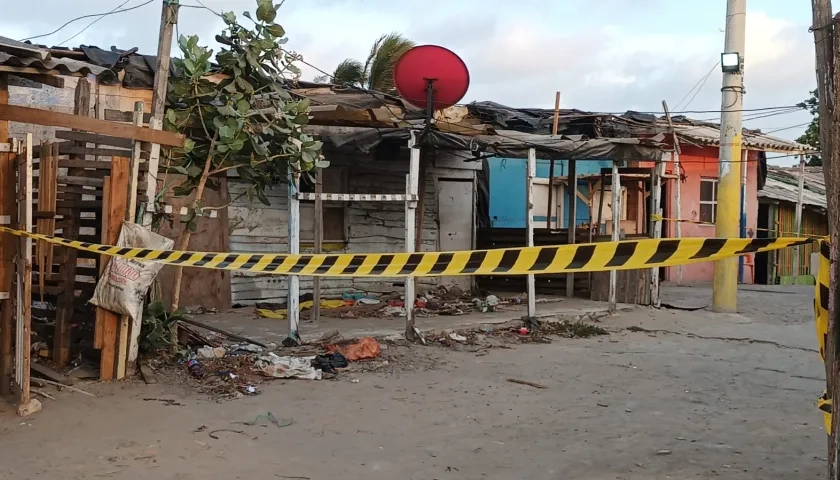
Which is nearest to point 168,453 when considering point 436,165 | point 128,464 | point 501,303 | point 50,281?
point 128,464

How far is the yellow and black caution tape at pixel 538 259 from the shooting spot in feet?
11.3

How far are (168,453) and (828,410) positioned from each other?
3.83 m

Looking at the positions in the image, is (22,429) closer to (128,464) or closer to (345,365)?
(128,464)

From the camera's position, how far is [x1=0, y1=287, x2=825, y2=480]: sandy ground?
14.9 ft

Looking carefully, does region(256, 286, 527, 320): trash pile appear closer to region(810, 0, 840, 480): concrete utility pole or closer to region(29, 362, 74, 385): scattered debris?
region(29, 362, 74, 385): scattered debris

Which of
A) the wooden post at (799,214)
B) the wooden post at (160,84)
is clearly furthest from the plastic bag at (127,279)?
the wooden post at (799,214)

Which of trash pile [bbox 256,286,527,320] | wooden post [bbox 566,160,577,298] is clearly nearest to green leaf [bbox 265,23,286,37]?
trash pile [bbox 256,286,527,320]

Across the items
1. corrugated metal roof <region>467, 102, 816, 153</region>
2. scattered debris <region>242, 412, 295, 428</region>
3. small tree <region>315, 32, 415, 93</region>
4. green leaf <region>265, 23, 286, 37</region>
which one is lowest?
scattered debris <region>242, 412, 295, 428</region>

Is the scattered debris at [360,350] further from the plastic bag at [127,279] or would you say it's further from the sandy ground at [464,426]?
the plastic bag at [127,279]

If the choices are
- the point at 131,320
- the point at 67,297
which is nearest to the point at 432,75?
the point at 131,320

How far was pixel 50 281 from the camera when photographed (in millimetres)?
6719

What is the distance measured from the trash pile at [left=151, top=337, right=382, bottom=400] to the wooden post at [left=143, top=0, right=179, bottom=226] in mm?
1386

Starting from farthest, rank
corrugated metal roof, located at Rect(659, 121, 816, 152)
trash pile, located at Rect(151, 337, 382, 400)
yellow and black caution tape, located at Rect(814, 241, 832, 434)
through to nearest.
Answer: corrugated metal roof, located at Rect(659, 121, 816, 152) → trash pile, located at Rect(151, 337, 382, 400) → yellow and black caution tape, located at Rect(814, 241, 832, 434)

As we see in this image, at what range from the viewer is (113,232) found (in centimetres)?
632
